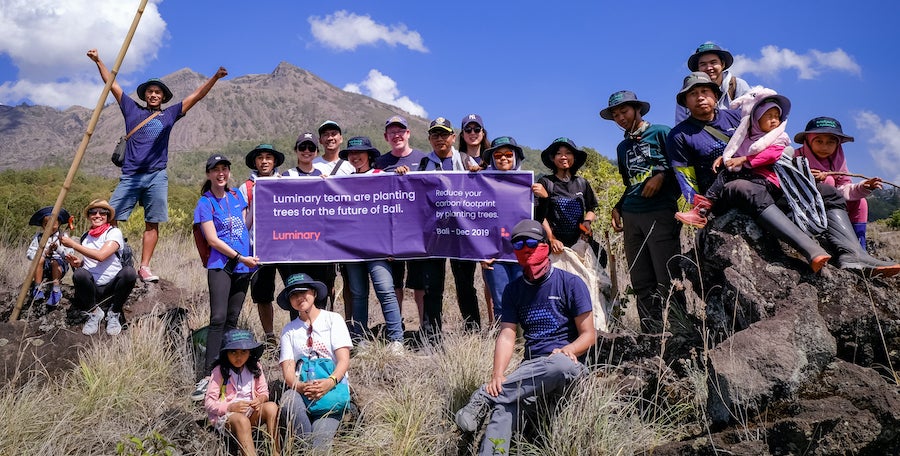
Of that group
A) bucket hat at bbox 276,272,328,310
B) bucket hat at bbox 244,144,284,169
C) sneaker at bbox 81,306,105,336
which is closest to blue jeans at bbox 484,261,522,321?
bucket hat at bbox 276,272,328,310

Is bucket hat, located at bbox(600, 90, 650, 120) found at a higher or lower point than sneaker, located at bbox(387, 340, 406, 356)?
higher

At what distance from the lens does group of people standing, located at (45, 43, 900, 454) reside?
4.50 metres

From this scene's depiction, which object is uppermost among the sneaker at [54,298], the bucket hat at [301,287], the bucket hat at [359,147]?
the bucket hat at [359,147]

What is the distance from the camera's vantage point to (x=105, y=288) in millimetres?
6746

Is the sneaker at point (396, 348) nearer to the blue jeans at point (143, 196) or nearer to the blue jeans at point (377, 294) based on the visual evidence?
the blue jeans at point (377, 294)

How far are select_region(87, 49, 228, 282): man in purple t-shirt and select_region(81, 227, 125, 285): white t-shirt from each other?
1.70 ft

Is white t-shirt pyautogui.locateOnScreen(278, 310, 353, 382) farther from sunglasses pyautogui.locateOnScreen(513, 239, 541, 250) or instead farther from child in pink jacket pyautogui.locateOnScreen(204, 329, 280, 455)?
sunglasses pyautogui.locateOnScreen(513, 239, 541, 250)

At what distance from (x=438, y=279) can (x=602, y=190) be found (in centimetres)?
598

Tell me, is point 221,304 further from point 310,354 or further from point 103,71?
point 103,71

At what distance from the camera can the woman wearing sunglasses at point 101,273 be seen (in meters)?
6.64

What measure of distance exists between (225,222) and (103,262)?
1695mm

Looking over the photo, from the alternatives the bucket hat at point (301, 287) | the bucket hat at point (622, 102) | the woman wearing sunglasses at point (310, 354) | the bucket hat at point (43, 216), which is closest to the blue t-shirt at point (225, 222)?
the bucket hat at point (301, 287)

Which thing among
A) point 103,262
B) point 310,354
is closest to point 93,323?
point 103,262

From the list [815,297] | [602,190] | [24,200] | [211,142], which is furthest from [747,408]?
[211,142]
